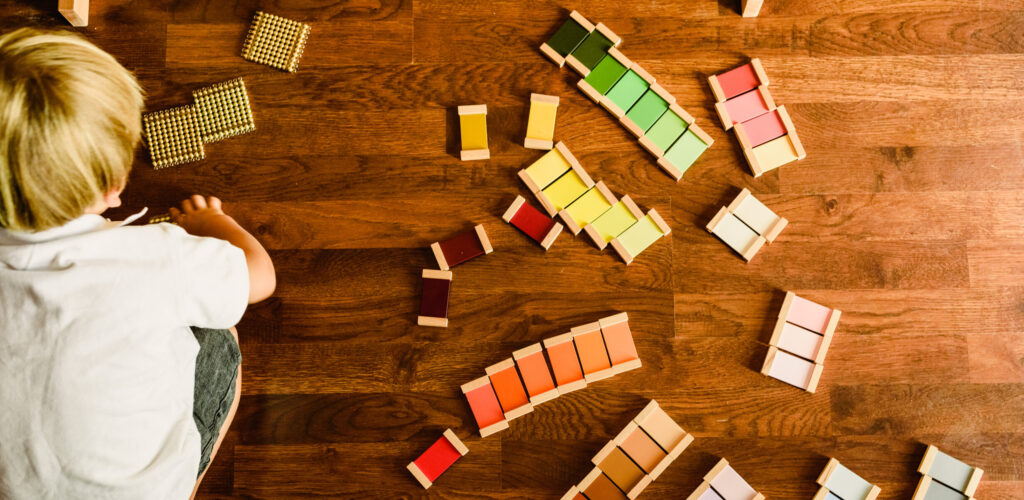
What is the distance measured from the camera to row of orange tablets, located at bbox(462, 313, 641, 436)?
123 centimetres

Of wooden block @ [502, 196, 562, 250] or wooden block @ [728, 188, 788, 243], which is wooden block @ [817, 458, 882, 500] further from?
wooden block @ [502, 196, 562, 250]

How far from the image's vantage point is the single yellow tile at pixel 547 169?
4.16 feet

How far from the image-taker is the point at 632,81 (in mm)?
1280

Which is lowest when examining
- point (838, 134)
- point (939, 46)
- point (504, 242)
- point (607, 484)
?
point (607, 484)

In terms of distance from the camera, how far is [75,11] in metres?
1.27

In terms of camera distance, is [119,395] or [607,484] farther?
[607,484]

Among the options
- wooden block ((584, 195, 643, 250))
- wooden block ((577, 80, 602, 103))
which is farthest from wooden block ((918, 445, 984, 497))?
wooden block ((577, 80, 602, 103))

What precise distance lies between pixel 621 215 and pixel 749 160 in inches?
10.7

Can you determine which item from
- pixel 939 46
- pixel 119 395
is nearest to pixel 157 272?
pixel 119 395

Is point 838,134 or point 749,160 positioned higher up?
point 838,134

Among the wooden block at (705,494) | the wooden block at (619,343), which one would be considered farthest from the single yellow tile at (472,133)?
the wooden block at (705,494)

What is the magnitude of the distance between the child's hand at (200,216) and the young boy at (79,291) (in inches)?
12.4

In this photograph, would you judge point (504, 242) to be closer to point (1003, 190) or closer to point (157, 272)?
point (157, 272)

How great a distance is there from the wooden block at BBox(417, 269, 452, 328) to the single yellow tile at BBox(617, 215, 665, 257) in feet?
1.16
